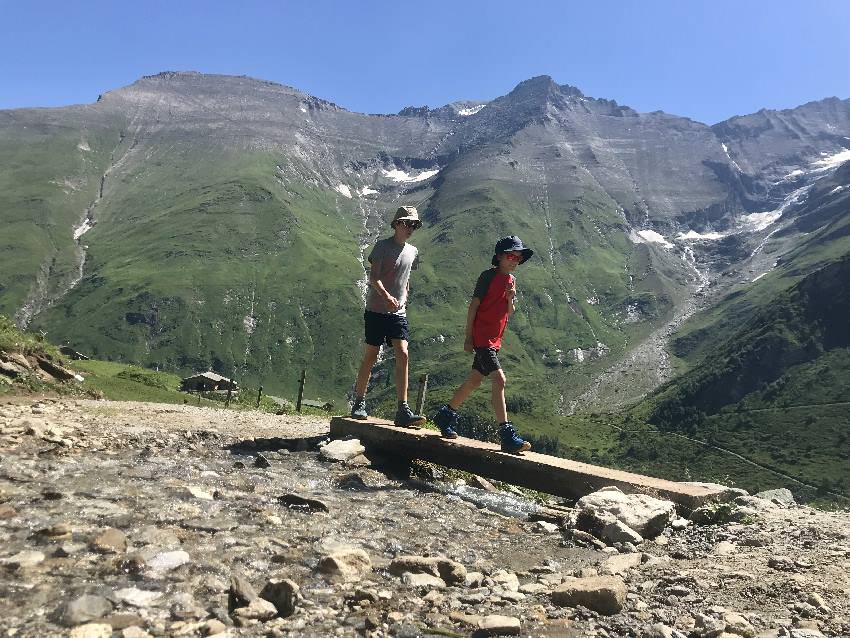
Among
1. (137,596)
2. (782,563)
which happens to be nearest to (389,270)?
(782,563)

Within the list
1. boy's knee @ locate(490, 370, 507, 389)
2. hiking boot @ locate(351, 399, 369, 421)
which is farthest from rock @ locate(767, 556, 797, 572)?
hiking boot @ locate(351, 399, 369, 421)

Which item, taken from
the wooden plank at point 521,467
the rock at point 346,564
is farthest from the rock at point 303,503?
the wooden plank at point 521,467

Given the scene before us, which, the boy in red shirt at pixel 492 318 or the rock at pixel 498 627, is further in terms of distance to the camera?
the boy in red shirt at pixel 492 318

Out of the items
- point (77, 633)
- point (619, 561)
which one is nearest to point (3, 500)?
point (77, 633)

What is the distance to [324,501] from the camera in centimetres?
763

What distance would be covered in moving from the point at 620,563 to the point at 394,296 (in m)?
6.61

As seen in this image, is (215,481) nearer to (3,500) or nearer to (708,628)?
(3,500)

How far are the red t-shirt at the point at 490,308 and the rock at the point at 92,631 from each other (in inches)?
315

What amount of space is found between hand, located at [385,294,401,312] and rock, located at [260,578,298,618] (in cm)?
697

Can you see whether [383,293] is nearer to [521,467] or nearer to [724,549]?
[521,467]

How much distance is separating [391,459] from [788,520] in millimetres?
6309

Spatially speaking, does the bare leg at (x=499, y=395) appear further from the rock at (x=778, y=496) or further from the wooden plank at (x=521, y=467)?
the rock at (x=778, y=496)

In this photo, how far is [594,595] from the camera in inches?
187

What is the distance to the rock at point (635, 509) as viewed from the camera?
7578 millimetres
